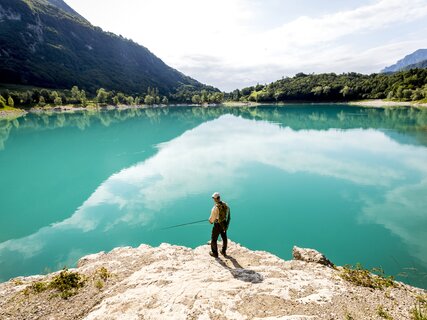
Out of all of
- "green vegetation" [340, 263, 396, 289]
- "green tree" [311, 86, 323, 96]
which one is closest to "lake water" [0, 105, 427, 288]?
"green vegetation" [340, 263, 396, 289]

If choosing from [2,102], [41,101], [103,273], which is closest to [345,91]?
[41,101]

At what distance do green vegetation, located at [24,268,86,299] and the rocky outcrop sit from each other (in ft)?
0.28

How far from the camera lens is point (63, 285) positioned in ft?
37.5

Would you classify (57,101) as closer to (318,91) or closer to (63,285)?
(318,91)

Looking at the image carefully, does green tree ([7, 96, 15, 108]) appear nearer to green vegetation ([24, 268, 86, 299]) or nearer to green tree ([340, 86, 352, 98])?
green vegetation ([24, 268, 86, 299])

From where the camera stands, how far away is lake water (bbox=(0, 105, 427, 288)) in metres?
20.3

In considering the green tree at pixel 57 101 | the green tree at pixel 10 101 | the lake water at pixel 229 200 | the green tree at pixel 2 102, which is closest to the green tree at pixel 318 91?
the lake water at pixel 229 200

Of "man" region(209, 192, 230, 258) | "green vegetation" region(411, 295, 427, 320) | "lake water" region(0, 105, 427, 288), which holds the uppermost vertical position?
"man" region(209, 192, 230, 258)

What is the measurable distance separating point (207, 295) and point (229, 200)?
741 inches

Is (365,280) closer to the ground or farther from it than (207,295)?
closer to the ground

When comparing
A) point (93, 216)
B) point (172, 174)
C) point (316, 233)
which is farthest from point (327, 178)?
point (93, 216)

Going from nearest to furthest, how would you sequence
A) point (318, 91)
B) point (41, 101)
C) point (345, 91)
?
point (41, 101) → point (345, 91) → point (318, 91)

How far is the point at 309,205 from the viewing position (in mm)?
27500

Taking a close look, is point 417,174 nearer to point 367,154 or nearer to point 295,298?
point 367,154
